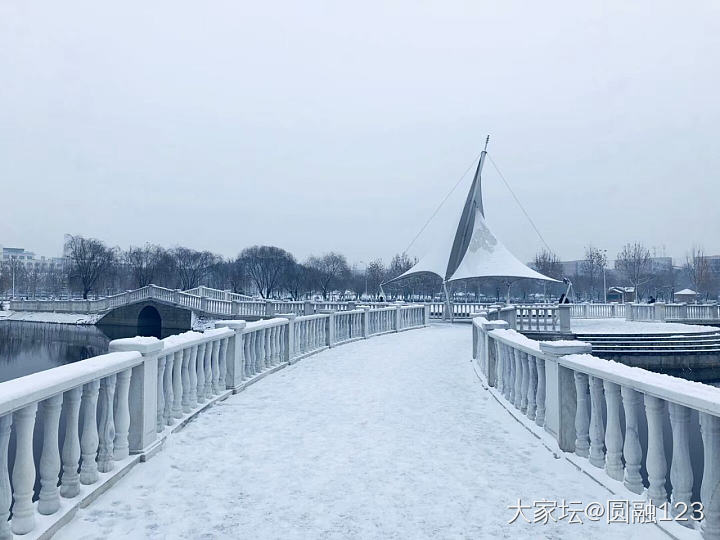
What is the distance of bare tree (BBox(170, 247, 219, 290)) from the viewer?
7581 centimetres

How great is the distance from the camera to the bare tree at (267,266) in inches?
2968

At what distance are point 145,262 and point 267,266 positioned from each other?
2030cm

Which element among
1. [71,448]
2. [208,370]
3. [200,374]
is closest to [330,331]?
[208,370]

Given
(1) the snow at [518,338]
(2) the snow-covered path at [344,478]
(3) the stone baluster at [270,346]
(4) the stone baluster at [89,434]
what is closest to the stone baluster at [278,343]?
(3) the stone baluster at [270,346]

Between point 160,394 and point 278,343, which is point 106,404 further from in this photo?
point 278,343

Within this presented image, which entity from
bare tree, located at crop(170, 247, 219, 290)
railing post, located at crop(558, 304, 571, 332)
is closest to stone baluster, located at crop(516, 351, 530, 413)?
railing post, located at crop(558, 304, 571, 332)

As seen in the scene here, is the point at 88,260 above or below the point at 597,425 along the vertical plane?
above

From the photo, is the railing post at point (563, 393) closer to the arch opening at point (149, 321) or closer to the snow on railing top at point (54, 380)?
the snow on railing top at point (54, 380)

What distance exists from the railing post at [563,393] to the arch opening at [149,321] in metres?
37.9

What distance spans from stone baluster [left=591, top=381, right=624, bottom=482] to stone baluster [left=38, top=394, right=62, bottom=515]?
3.99 metres

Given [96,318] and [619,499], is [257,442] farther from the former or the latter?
[96,318]

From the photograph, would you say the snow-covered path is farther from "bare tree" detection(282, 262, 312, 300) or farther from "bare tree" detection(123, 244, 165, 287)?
"bare tree" detection(123, 244, 165, 287)

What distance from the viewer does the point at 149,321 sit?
40.4 metres

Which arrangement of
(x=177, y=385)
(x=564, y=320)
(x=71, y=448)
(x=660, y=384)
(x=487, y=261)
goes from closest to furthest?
(x=660, y=384), (x=71, y=448), (x=177, y=385), (x=564, y=320), (x=487, y=261)
